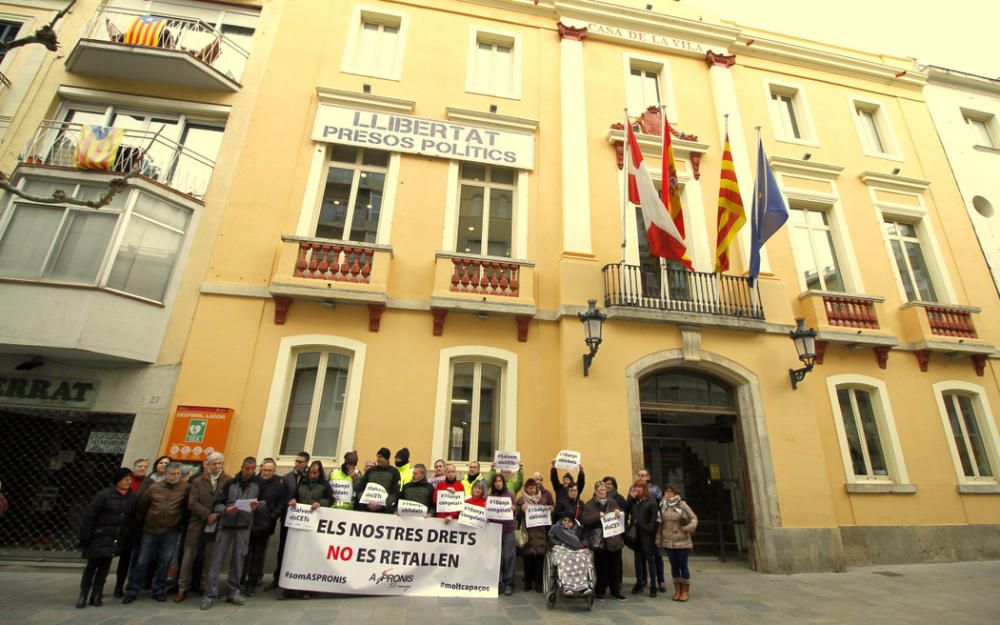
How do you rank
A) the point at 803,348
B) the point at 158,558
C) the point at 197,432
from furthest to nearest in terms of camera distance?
the point at 803,348 < the point at 197,432 < the point at 158,558

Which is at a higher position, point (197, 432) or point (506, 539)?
point (197, 432)

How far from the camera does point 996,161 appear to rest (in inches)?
558

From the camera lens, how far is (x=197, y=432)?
7.87 m

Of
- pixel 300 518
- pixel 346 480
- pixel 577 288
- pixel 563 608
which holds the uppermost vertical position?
pixel 577 288

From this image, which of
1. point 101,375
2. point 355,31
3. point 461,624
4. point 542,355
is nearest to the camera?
point 461,624

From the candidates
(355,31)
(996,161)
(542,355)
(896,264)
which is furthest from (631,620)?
(996,161)

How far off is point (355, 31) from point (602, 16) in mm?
6690

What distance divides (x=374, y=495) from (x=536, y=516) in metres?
2.33

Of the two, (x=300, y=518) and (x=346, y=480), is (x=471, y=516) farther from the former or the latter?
(x=300, y=518)

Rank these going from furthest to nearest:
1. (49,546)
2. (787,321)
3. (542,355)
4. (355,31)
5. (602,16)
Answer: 1. (602,16)
2. (355,31)
3. (787,321)
4. (542,355)
5. (49,546)

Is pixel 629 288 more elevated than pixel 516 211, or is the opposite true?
pixel 516 211

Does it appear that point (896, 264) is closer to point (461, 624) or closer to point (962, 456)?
point (962, 456)

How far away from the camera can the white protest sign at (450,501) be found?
649cm

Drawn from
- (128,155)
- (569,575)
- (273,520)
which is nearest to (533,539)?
(569,575)
